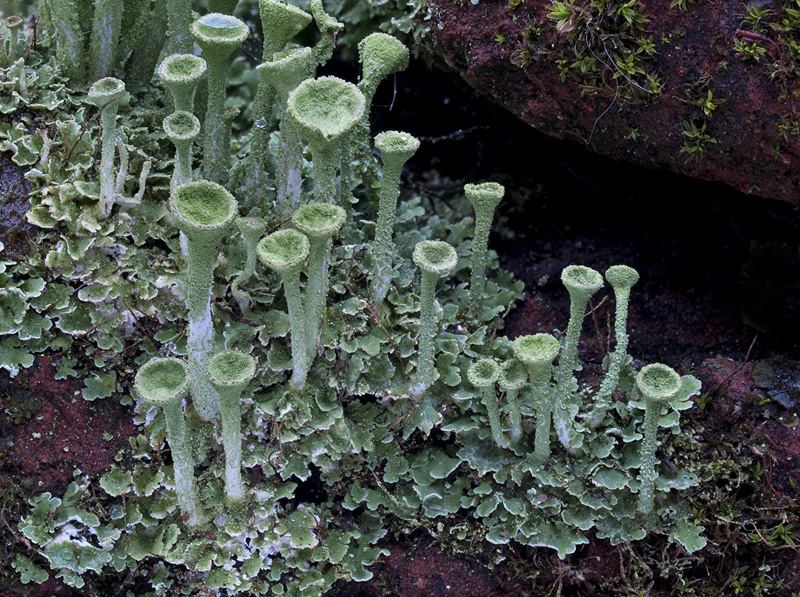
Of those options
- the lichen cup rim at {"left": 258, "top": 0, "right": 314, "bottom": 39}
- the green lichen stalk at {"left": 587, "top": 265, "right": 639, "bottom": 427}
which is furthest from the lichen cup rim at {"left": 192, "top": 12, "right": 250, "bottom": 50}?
the green lichen stalk at {"left": 587, "top": 265, "right": 639, "bottom": 427}

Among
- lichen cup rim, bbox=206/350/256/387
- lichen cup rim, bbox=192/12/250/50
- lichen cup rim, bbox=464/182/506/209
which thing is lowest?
lichen cup rim, bbox=206/350/256/387

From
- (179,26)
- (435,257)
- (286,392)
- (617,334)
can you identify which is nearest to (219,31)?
(179,26)

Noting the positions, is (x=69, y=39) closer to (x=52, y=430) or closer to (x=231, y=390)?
(x=52, y=430)

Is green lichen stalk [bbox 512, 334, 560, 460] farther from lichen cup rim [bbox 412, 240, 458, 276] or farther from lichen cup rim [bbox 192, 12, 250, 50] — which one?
lichen cup rim [bbox 192, 12, 250, 50]

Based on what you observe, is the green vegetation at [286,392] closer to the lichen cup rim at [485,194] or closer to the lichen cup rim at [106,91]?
the lichen cup rim at [485,194]

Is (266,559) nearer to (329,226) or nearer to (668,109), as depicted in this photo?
(329,226)

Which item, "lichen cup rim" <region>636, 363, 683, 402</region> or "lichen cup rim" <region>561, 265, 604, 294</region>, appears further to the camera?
"lichen cup rim" <region>561, 265, 604, 294</region>

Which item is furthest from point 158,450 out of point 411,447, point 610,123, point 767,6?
point 767,6
